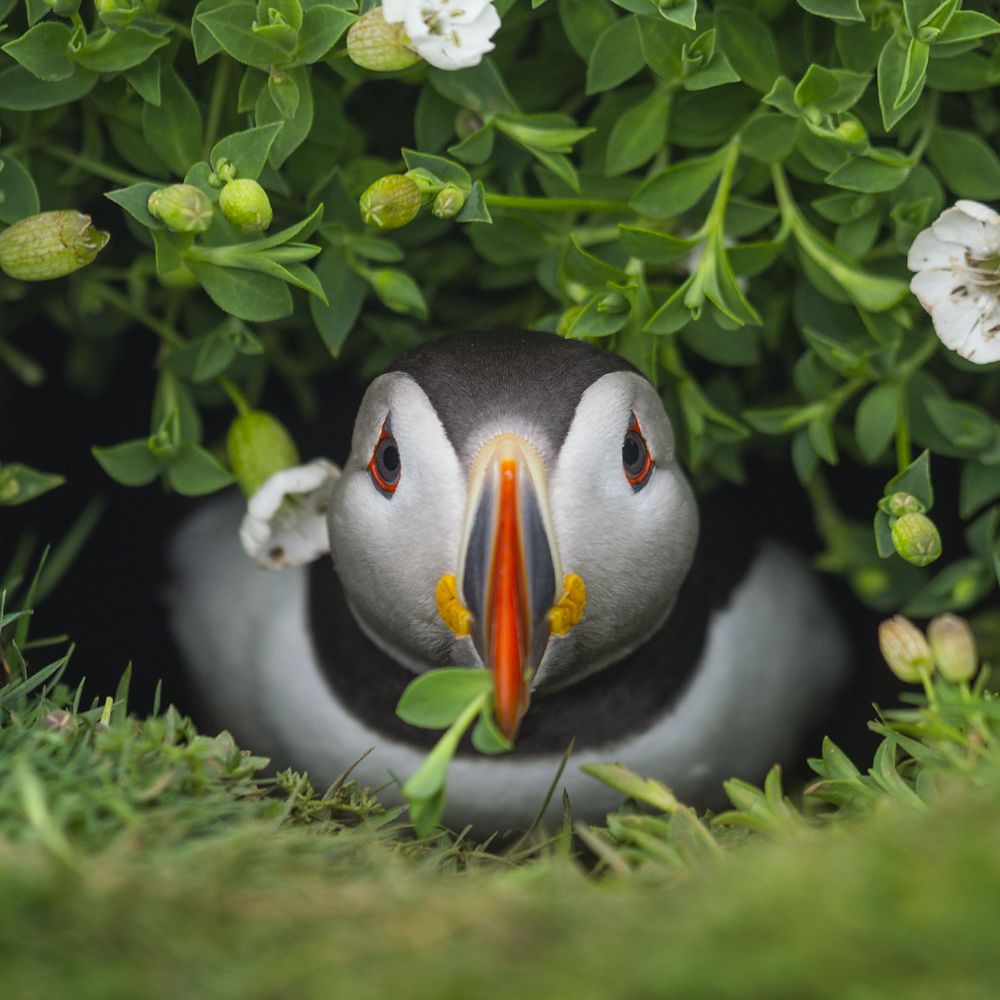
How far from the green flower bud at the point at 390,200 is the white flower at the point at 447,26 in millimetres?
160

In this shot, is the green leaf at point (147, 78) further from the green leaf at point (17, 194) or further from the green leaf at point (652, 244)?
the green leaf at point (652, 244)

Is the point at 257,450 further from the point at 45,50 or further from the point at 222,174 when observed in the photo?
the point at 45,50

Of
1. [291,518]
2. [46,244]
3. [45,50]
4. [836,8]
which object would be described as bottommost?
[291,518]

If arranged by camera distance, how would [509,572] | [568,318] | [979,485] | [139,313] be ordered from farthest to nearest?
[139,313], [979,485], [568,318], [509,572]

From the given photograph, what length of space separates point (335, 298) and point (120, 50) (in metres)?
0.45

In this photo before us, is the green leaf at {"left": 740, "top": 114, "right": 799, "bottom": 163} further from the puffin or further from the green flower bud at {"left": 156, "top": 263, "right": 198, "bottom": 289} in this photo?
the green flower bud at {"left": 156, "top": 263, "right": 198, "bottom": 289}

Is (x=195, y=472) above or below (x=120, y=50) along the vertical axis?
below

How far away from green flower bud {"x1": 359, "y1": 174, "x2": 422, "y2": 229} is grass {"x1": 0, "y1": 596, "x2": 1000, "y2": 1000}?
805 mm

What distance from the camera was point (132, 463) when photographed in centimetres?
200

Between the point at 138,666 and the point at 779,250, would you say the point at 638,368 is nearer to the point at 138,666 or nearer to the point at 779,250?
the point at 779,250

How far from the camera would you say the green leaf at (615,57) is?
6.01 ft

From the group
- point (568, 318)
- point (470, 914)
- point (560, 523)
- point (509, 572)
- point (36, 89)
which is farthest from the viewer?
point (568, 318)

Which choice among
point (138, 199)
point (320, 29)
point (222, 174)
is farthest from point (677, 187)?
point (138, 199)

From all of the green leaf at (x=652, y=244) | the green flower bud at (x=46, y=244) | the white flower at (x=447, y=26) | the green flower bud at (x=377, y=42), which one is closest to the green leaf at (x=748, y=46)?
the green leaf at (x=652, y=244)
